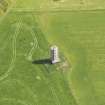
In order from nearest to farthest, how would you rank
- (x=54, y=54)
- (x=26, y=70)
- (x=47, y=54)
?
(x=54, y=54) < (x=26, y=70) < (x=47, y=54)

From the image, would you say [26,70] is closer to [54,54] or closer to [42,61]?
[42,61]

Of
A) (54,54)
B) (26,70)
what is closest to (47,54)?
(54,54)

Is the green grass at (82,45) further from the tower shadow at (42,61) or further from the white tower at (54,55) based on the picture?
the tower shadow at (42,61)

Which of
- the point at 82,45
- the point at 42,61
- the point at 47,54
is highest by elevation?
the point at 82,45

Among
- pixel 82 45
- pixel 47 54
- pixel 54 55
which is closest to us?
pixel 54 55

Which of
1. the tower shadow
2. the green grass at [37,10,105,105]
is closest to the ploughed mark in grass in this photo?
the tower shadow

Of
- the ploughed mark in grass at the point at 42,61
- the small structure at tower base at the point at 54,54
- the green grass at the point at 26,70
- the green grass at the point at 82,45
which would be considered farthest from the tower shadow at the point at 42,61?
the green grass at the point at 82,45

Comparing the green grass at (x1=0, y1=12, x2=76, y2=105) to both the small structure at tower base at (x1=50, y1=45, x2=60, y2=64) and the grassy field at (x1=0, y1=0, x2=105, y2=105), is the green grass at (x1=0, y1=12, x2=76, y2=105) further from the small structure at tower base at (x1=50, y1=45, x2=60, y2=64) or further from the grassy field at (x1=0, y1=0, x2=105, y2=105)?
the small structure at tower base at (x1=50, y1=45, x2=60, y2=64)

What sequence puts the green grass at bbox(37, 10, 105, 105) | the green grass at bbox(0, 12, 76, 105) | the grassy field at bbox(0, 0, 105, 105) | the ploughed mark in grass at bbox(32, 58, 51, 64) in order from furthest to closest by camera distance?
1. the ploughed mark in grass at bbox(32, 58, 51, 64)
2. the green grass at bbox(37, 10, 105, 105)
3. the grassy field at bbox(0, 0, 105, 105)
4. the green grass at bbox(0, 12, 76, 105)
